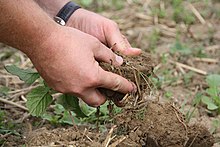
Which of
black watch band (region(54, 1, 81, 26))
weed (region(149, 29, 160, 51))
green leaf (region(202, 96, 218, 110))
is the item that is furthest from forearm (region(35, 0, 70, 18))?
weed (region(149, 29, 160, 51))

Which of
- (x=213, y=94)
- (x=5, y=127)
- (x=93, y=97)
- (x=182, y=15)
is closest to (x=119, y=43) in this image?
(x=93, y=97)

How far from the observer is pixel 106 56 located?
232cm

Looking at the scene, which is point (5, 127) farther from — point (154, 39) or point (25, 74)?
point (154, 39)

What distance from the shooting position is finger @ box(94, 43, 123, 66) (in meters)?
2.29

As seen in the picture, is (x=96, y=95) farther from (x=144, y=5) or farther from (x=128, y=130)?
(x=144, y=5)

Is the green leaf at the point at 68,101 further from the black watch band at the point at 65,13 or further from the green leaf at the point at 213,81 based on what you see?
the green leaf at the point at 213,81

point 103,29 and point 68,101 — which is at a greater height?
point 103,29

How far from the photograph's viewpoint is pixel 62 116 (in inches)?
122

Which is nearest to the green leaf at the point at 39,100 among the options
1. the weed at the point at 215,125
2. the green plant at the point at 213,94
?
the weed at the point at 215,125

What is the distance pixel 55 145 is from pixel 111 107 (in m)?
0.45

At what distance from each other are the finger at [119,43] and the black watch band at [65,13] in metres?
0.26

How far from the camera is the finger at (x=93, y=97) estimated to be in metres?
2.25

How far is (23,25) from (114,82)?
0.45 metres

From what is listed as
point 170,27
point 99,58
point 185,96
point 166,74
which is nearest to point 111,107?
point 99,58
